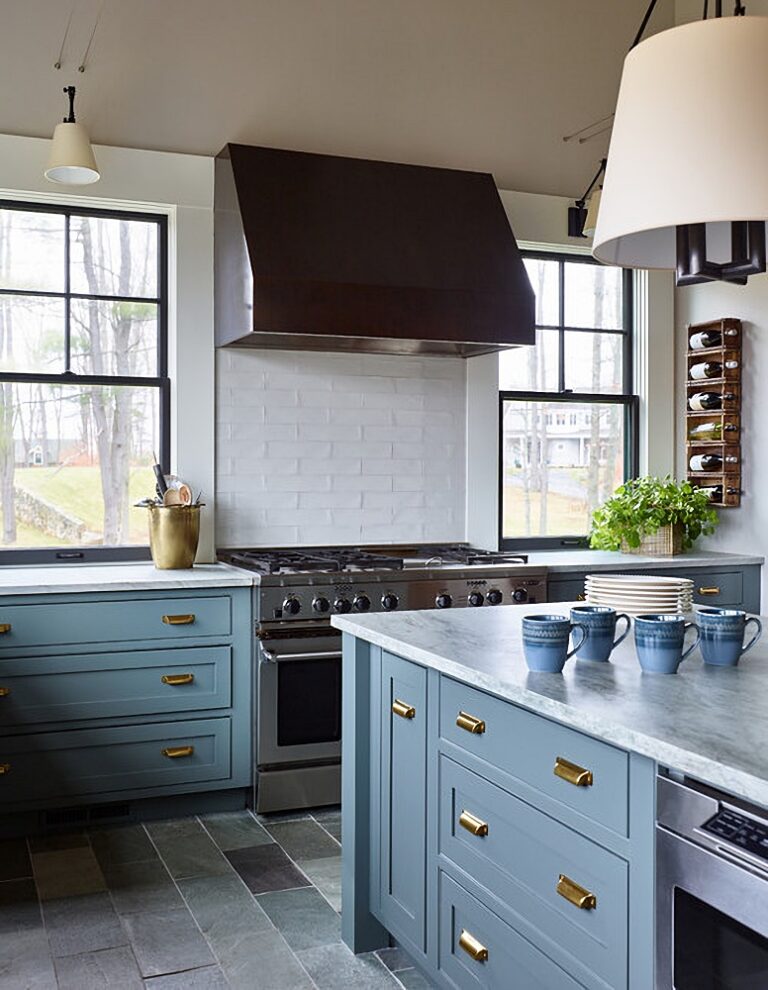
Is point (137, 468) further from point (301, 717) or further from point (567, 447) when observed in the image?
point (567, 447)

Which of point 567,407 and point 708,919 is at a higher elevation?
point 567,407

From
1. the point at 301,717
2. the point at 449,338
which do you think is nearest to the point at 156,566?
the point at 301,717

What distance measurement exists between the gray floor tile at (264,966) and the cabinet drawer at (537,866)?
705 mm

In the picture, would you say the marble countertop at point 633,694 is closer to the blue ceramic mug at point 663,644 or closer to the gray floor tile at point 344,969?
the blue ceramic mug at point 663,644

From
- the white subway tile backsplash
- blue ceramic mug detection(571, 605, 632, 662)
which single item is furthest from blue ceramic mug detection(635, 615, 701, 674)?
the white subway tile backsplash

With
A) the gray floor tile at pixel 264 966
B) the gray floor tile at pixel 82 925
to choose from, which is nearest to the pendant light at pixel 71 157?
the gray floor tile at pixel 82 925

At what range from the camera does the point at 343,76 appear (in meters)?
5.29

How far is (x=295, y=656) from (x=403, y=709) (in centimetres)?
160

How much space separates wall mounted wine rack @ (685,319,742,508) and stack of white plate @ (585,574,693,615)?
103 inches

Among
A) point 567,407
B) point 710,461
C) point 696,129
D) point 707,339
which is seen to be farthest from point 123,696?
point 707,339

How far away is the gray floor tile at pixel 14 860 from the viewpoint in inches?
151

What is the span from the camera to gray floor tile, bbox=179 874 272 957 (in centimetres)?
335

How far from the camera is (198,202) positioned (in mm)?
5055

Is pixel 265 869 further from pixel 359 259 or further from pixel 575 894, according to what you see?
pixel 359 259
